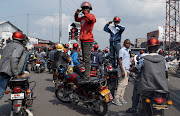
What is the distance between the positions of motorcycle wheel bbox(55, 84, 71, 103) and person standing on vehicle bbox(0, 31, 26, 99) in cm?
197

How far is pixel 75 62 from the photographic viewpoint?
7602 millimetres

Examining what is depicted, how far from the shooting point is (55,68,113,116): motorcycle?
182 inches

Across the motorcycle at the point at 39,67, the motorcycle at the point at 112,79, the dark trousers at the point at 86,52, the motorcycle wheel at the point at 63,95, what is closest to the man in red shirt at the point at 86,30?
the dark trousers at the point at 86,52

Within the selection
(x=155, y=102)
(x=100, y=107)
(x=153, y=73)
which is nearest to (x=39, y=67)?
(x=100, y=107)

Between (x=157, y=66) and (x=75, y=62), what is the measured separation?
175 inches

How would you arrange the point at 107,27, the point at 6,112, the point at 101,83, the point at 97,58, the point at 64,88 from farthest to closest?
the point at 97,58, the point at 107,27, the point at 64,88, the point at 6,112, the point at 101,83

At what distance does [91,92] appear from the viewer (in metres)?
4.88

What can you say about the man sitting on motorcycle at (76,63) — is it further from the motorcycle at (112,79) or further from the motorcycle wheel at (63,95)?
the motorcycle at (112,79)

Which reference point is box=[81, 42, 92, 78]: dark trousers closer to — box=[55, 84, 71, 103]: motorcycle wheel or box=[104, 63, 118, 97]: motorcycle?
box=[55, 84, 71, 103]: motorcycle wheel

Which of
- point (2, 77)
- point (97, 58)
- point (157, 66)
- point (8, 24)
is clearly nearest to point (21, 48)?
point (2, 77)

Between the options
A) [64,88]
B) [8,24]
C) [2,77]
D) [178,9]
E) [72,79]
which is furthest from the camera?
[8,24]

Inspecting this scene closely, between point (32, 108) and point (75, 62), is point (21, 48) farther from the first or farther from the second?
point (75, 62)

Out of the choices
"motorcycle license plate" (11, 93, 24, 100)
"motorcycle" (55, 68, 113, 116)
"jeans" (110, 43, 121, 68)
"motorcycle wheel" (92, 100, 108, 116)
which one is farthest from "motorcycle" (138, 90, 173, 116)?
"jeans" (110, 43, 121, 68)

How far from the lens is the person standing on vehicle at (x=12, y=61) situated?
406 cm
